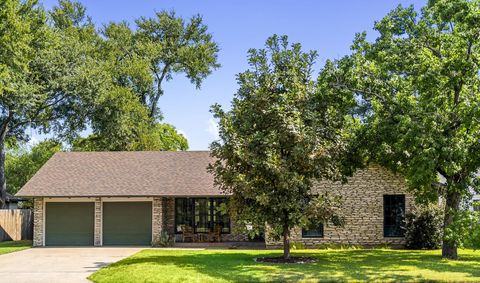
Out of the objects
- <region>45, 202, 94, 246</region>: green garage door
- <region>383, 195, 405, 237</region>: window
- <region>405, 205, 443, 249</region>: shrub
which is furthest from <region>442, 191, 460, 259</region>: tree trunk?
<region>45, 202, 94, 246</region>: green garage door

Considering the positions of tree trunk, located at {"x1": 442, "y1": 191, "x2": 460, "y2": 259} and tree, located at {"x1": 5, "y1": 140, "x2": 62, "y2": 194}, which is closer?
tree trunk, located at {"x1": 442, "y1": 191, "x2": 460, "y2": 259}

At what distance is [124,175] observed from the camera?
2897cm

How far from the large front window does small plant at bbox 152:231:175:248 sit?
130 cm

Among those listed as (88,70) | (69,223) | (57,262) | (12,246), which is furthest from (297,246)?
(88,70)

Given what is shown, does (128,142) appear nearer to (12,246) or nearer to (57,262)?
(12,246)

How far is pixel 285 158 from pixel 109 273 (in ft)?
23.2

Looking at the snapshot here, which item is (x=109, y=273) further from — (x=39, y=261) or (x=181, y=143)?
(x=181, y=143)

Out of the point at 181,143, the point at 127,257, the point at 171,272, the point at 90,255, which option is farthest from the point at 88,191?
the point at 181,143

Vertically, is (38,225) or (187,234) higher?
(38,225)

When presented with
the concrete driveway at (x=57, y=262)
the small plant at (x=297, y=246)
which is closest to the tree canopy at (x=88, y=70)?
the concrete driveway at (x=57, y=262)

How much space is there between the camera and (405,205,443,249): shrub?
24.6 meters

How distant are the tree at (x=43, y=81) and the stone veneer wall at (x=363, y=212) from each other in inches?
699

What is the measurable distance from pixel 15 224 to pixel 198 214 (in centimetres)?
1134

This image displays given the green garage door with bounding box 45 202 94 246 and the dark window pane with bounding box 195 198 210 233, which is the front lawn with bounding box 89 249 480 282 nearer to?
the dark window pane with bounding box 195 198 210 233
